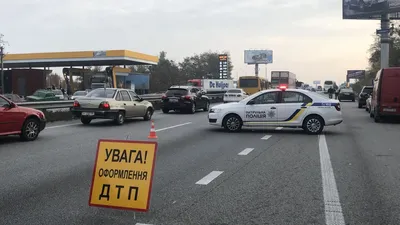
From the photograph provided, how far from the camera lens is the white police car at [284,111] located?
47.2 feet

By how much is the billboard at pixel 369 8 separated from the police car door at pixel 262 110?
36.8 meters

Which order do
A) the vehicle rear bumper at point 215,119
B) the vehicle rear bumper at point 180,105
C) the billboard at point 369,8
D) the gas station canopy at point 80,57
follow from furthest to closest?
the gas station canopy at point 80,57, the billboard at point 369,8, the vehicle rear bumper at point 180,105, the vehicle rear bumper at point 215,119

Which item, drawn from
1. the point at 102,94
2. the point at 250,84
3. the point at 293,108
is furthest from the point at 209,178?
the point at 250,84

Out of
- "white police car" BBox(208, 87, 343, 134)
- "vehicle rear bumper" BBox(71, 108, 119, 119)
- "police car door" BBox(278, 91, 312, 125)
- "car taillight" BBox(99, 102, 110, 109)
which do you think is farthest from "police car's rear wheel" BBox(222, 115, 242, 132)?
"car taillight" BBox(99, 102, 110, 109)

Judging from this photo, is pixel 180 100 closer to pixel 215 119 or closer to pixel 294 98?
pixel 215 119

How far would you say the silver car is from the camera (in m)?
17.0

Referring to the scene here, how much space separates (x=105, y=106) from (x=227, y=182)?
1079cm

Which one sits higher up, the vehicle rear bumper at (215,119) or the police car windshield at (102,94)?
the police car windshield at (102,94)

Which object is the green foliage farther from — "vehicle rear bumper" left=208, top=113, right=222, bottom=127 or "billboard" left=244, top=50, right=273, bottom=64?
"vehicle rear bumper" left=208, top=113, right=222, bottom=127

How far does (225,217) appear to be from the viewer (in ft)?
17.2

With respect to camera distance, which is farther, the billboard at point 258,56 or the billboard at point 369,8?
the billboard at point 258,56

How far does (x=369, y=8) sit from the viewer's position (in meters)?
47.5

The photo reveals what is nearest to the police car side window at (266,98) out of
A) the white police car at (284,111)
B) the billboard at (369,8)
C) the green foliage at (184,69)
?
the white police car at (284,111)

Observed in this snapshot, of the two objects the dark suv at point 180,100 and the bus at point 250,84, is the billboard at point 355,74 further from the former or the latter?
the dark suv at point 180,100
